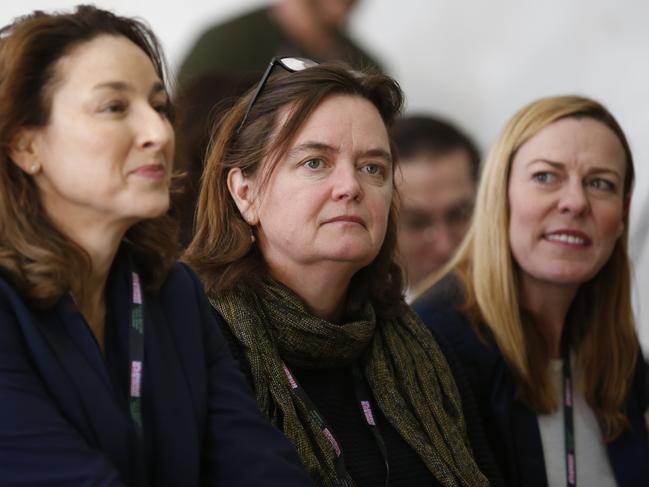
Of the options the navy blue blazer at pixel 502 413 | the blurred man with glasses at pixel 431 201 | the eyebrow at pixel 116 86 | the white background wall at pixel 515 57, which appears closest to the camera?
the eyebrow at pixel 116 86

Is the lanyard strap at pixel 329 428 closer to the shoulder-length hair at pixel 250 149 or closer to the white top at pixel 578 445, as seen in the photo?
the shoulder-length hair at pixel 250 149

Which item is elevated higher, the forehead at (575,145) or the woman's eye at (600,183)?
the forehead at (575,145)

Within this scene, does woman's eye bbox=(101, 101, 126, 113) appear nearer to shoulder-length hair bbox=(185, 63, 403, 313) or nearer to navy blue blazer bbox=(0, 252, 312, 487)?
navy blue blazer bbox=(0, 252, 312, 487)

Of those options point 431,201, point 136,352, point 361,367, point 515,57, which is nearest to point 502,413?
point 361,367

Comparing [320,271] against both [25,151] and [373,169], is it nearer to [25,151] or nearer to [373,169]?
[373,169]

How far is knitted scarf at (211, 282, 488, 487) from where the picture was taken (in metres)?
2.11

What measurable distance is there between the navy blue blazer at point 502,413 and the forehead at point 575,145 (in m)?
0.40

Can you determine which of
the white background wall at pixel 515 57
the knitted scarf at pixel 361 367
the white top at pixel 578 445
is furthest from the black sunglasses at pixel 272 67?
the white background wall at pixel 515 57

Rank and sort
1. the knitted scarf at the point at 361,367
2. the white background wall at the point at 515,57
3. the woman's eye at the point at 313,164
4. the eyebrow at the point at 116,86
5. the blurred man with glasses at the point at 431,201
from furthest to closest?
1. the white background wall at the point at 515,57
2. the blurred man with glasses at the point at 431,201
3. the woman's eye at the point at 313,164
4. the knitted scarf at the point at 361,367
5. the eyebrow at the point at 116,86

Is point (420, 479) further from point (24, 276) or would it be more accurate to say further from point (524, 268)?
point (24, 276)

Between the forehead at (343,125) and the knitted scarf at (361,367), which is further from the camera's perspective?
the forehead at (343,125)

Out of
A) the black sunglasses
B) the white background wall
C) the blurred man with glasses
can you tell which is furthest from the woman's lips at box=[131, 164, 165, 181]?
the white background wall

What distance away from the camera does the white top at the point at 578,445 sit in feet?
8.70

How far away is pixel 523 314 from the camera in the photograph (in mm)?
2805
